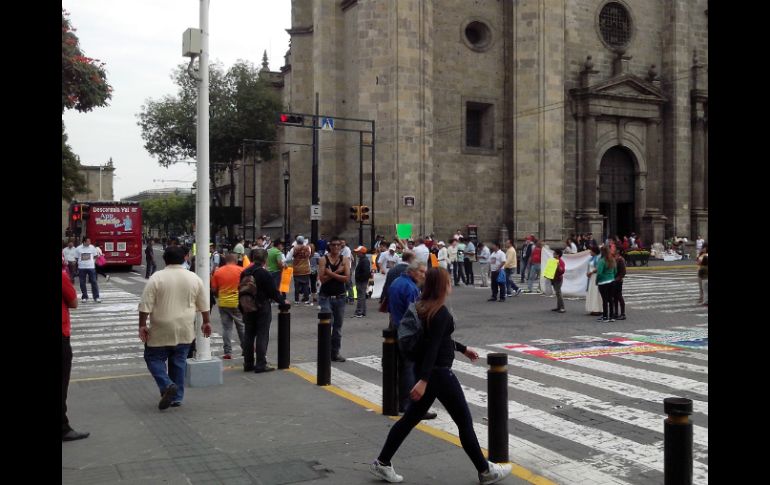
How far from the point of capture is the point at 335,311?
11.5m

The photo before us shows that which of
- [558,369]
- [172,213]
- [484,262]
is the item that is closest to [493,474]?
[558,369]

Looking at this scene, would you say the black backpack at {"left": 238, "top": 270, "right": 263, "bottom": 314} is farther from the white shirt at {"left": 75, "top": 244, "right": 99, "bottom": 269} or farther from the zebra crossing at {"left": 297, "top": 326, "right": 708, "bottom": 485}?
the white shirt at {"left": 75, "top": 244, "right": 99, "bottom": 269}

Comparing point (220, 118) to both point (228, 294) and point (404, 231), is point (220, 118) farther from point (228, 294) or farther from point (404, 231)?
point (228, 294)

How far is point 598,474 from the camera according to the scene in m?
5.92

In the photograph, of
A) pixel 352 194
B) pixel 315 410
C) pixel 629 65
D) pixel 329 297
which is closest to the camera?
pixel 315 410

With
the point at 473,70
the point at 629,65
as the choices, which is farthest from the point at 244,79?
the point at 629,65

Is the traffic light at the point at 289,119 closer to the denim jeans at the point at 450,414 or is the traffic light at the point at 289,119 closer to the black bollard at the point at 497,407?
the black bollard at the point at 497,407

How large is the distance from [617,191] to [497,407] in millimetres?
35020

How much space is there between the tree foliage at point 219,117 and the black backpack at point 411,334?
3965cm

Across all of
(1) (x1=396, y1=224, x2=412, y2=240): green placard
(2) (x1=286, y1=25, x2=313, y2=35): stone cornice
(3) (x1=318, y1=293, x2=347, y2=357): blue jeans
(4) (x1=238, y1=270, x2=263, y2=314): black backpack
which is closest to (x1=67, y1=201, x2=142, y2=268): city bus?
(2) (x1=286, y1=25, x2=313, y2=35): stone cornice
